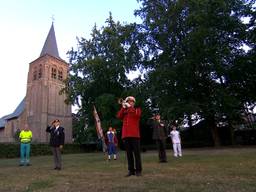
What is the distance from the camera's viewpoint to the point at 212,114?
3412cm

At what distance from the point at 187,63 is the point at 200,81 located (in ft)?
11.3

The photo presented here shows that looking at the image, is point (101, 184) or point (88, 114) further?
point (88, 114)

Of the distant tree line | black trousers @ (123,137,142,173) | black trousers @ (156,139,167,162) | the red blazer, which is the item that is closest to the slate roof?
the distant tree line

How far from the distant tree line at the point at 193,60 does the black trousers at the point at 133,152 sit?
23899mm

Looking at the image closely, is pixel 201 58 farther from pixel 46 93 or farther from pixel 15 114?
pixel 15 114

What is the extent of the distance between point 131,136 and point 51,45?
76.0 metres

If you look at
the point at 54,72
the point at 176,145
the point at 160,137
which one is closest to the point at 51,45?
the point at 54,72

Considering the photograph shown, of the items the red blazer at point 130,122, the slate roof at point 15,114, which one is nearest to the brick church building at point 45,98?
the slate roof at point 15,114

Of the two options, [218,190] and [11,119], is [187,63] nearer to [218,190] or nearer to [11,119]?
[218,190]

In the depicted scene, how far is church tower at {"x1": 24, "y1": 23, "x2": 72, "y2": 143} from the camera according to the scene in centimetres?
7469

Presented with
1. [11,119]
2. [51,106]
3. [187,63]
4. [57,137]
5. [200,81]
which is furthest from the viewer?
[11,119]

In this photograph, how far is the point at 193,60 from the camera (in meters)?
32.4

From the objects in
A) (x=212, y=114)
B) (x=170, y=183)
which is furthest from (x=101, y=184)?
(x=212, y=114)

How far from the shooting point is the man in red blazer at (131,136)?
8719 millimetres
